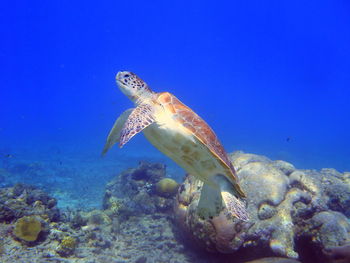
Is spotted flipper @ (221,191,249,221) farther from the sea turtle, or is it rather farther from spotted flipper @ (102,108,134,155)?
spotted flipper @ (102,108,134,155)

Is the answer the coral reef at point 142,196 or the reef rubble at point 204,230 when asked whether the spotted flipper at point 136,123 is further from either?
the coral reef at point 142,196

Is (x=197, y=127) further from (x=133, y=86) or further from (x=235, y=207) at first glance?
(x=133, y=86)

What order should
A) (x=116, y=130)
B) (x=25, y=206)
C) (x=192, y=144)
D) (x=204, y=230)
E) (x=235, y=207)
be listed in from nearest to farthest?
(x=235, y=207) → (x=192, y=144) → (x=116, y=130) → (x=204, y=230) → (x=25, y=206)

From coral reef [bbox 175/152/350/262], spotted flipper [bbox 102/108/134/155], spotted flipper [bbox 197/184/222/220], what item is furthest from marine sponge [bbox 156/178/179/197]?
spotted flipper [bbox 102/108/134/155]

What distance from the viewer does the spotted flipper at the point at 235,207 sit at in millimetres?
3605

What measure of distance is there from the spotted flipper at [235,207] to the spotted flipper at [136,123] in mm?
1745

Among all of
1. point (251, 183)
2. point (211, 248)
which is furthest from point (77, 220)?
point (251, 183)

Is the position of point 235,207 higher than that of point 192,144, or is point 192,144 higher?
point 192,144

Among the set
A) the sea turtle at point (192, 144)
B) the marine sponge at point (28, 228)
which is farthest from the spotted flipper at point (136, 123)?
the marine sponge at point (28, 228)

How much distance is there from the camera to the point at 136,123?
3.85 meters

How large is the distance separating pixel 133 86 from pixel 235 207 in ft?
9.86

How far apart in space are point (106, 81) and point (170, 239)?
171 meters

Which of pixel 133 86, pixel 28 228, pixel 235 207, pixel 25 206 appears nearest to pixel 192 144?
pixel 235 207

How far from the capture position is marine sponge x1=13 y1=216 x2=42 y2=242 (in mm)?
5074
